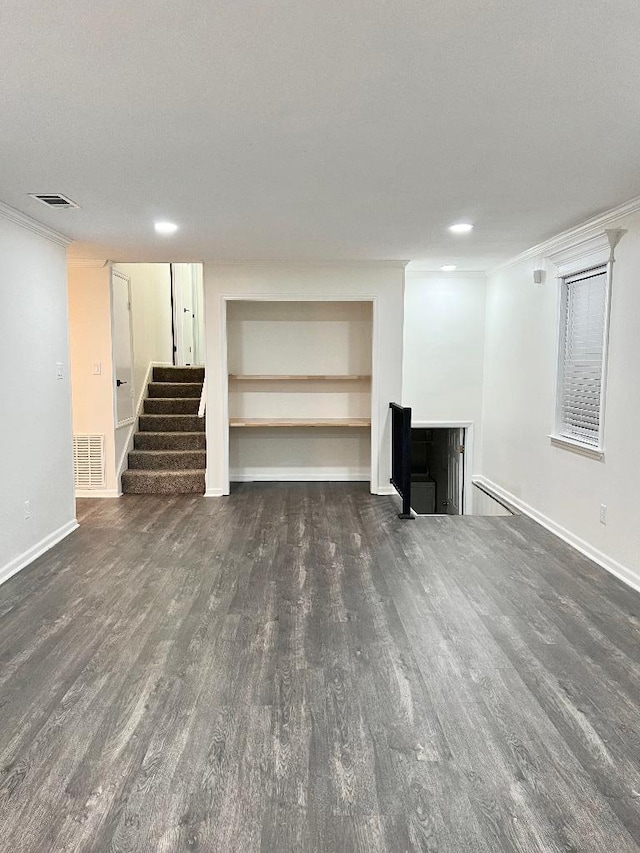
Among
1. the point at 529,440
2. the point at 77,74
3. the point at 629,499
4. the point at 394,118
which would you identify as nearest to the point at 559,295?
the point at 529,440

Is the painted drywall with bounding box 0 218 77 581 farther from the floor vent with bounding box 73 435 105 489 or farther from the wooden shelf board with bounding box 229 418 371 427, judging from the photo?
the wooden shelf board with bounding box 229 418 371 427

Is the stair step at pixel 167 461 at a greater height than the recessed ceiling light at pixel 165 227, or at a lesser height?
lesser

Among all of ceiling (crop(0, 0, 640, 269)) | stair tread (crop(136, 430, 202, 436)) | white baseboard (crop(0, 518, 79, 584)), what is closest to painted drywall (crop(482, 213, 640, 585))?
ceiling (crop(0, 0, 640, 269))

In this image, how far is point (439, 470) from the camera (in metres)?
8.65

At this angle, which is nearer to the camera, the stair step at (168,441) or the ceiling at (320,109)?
the ceiling at (320,109)

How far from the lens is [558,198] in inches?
139

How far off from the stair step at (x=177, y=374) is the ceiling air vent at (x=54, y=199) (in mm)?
3983

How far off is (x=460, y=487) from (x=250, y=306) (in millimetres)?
3441

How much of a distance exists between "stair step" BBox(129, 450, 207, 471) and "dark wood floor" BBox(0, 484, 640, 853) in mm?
2228

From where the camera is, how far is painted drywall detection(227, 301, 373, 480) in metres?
6.60

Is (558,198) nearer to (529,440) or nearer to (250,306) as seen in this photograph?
(529,440)

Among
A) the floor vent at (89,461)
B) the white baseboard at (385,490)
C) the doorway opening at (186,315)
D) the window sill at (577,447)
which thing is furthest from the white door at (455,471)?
the floor vent at (89,461)

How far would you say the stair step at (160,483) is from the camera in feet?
20.0

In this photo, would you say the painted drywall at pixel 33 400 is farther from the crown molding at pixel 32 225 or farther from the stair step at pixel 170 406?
the stair step at pixel 170 406
